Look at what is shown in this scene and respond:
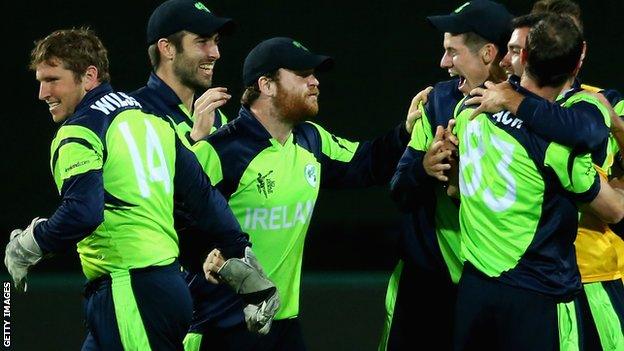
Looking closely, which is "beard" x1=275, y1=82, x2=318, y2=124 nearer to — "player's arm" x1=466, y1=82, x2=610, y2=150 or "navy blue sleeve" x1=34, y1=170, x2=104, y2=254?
"player's arm" x1=466, y1=82, x2=610, y2=150

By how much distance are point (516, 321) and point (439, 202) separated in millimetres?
794

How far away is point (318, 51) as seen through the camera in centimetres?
749

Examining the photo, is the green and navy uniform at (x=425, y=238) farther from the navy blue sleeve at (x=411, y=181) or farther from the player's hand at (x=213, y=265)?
the player's hand at (x=213, y=265)

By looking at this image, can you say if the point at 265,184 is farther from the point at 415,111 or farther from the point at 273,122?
the point at 415,111

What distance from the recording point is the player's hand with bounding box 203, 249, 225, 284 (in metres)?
4.04

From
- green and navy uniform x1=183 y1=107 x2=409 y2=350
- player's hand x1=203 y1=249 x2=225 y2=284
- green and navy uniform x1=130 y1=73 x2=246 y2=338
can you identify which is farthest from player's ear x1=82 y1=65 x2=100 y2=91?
player's hand x1=203 y1=249 x2=225 y2=284

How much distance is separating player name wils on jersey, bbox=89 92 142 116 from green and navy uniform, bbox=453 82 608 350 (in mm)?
1047

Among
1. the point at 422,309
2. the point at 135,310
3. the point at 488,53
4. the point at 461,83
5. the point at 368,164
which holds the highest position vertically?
the point at 488,53

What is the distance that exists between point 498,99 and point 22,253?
4.74ft

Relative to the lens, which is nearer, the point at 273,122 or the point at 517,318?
the point at 517,318

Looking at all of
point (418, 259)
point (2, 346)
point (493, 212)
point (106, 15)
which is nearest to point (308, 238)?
point (106, 15)

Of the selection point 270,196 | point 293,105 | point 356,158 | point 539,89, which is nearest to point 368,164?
point 356,158

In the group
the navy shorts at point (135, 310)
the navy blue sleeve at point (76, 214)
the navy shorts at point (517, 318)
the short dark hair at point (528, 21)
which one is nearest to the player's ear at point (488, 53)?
the short dark hair at point (528, 21)

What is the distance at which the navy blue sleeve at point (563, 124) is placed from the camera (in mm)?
3592
